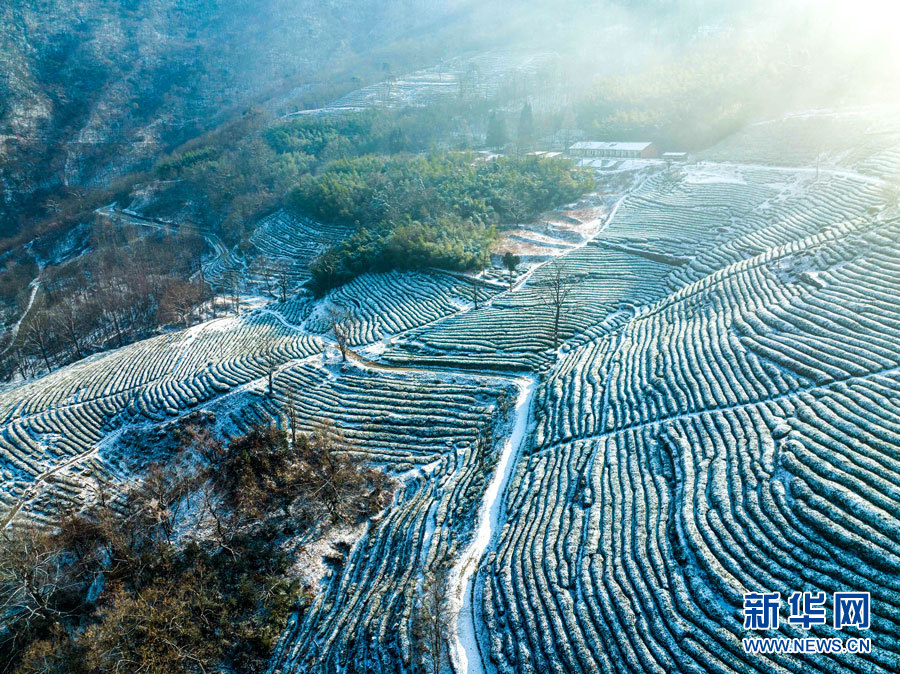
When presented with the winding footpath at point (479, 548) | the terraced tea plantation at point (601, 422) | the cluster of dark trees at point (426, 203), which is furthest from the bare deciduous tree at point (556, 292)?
the winding footpath at point (479, 548)

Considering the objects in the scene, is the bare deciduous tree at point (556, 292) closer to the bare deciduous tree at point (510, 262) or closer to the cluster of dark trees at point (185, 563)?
the bare deciduous tree at point (510, 262)

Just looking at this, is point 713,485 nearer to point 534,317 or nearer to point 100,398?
point 534,317

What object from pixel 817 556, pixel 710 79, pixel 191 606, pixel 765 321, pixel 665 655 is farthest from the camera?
pixel 710 79

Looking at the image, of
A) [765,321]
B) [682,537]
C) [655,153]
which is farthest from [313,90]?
[682,537]

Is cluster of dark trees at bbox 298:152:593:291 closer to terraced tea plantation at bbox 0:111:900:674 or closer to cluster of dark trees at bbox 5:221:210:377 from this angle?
terraced tea plantation at bbox 0:111:900:674

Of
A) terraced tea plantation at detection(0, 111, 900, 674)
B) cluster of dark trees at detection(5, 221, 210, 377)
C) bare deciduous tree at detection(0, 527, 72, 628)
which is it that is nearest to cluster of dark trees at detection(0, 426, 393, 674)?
bare deciduous tree at detection(0, 527, 72, 628)

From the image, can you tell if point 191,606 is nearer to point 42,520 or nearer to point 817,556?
point 42,520
